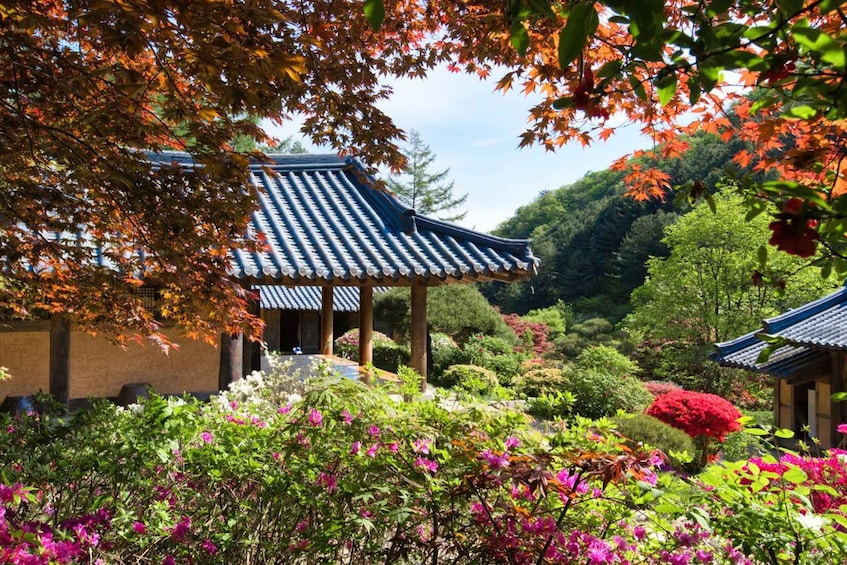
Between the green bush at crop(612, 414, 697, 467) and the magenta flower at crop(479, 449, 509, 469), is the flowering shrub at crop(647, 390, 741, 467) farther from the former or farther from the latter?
the magenta flower at crop(479, 449, 509, 469)

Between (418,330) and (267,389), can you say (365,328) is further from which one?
(267,389)

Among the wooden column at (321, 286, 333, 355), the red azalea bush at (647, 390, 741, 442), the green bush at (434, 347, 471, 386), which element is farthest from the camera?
the green bush at (434, 347, 471, 386)

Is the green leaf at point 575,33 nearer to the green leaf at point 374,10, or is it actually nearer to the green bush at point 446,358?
the green leaf at point 374,10

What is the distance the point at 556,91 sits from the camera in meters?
3.07

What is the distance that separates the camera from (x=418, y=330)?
19.6 feet

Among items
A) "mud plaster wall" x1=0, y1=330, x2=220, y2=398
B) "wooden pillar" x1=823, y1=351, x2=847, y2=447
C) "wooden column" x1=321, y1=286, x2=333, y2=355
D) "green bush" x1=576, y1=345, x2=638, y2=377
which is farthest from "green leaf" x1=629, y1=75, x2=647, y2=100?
"green bush" x1=576, y1=345, x2=638, y2=377

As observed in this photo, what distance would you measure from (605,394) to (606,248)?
81.2 ft

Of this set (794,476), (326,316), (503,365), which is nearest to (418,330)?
(794,476)

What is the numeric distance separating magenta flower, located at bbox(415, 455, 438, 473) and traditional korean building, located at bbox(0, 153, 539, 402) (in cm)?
309

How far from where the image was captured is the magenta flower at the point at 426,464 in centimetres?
209

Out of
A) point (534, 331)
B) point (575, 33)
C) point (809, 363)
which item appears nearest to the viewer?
point (575, 33)

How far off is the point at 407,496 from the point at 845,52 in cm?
175

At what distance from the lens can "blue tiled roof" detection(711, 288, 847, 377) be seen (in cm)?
892

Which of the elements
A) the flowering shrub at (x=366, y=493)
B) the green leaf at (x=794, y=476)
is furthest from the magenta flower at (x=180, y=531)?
the green leaf at (x=794, y=476)
